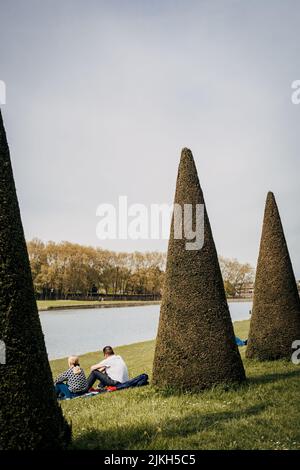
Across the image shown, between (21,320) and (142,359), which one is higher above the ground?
(21,320)

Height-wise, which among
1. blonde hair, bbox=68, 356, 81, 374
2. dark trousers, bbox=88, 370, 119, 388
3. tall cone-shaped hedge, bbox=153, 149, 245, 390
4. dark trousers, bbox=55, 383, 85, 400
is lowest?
dark trousers, bbox=55, 383, 85, 400

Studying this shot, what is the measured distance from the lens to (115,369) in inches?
384

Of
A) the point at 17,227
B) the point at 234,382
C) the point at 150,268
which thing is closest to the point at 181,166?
the point at 234,382

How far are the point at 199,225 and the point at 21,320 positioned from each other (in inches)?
204

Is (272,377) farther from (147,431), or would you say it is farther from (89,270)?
(89,270)

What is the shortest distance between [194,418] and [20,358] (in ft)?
10.1

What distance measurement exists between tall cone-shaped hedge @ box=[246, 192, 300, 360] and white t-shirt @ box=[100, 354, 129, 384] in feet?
12.8

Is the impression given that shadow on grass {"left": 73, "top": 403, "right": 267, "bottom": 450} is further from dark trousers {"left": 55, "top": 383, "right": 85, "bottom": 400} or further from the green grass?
dark trousers {"left": 55, "top": 383, "right": 85, "bottom": 400}

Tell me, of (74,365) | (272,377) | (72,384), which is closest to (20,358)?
(72,384)

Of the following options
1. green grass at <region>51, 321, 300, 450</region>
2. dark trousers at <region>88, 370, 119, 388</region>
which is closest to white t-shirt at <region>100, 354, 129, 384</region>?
dark trousers at <region>88, 370, 119, 388</region>

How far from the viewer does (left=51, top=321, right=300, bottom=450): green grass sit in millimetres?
5008

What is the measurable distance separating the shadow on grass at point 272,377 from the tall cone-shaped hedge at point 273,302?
1536 mm

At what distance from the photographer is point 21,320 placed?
4.21 metres
